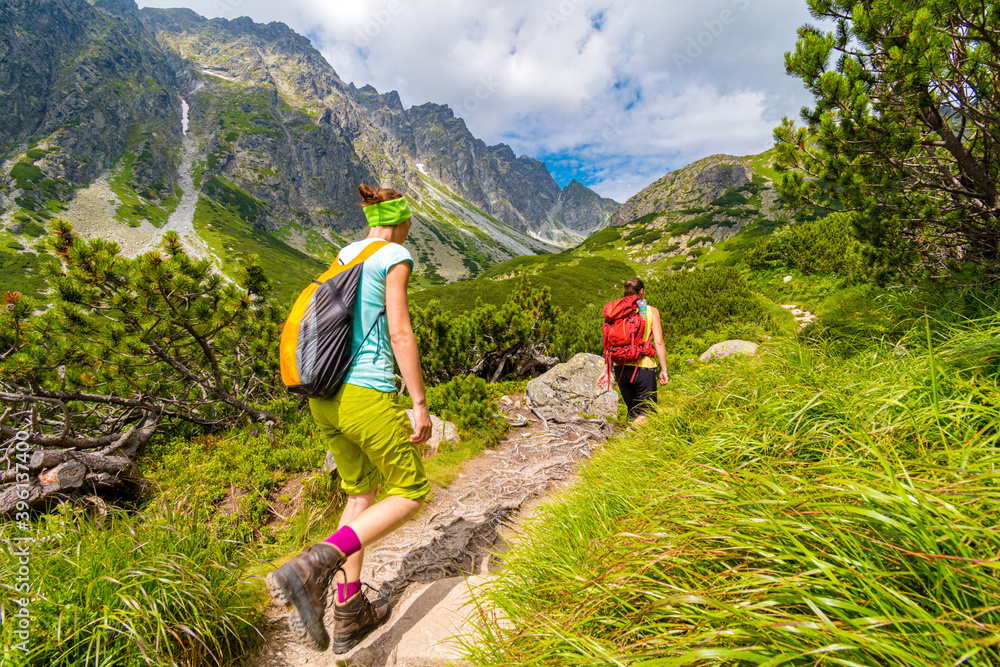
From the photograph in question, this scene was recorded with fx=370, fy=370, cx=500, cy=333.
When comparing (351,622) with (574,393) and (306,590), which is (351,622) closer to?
(306,590)

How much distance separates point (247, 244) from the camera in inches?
4067

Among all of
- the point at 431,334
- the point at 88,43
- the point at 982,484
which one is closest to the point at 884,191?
the point at 982,484

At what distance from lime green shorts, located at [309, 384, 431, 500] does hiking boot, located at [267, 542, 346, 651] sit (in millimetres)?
499

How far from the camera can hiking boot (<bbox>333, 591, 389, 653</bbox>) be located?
2.23 meters

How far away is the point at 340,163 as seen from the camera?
171500 mm

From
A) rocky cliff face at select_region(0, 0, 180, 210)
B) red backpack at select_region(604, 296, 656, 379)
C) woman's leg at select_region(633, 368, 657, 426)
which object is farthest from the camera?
rocky cliff face at select_region(0, 0, 180, 210)

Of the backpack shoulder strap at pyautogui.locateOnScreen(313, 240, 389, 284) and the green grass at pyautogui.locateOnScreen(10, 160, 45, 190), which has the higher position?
the green grass at pyautogui.locateOnScreen(10, 160, 45, 190)

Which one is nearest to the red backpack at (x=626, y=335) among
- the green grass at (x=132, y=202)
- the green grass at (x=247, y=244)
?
the green grass at (x=247, y=244)

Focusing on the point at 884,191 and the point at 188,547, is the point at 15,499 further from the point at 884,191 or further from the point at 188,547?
the point at 884,191

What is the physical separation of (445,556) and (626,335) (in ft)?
10.4

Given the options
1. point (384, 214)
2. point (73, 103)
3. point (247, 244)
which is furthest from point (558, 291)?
point (73, 103)

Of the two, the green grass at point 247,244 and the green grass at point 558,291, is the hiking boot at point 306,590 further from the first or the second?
the green grass at point 247,244

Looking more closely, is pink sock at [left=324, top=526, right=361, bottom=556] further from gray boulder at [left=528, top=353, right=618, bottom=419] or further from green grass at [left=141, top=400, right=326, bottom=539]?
gray boulder at [left=528, top=353, right=618, bottom=419]

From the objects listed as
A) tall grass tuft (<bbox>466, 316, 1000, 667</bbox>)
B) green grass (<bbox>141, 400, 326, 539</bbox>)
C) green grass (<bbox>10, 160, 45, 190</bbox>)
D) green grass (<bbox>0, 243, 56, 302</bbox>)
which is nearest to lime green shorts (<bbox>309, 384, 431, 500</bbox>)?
tall grass tuft (<bbox>466, 316, 1000, 667</bbox>)
